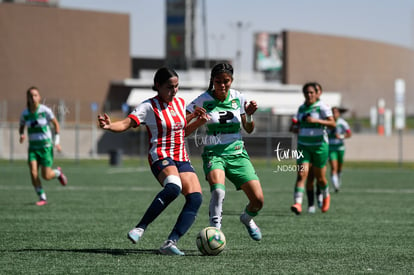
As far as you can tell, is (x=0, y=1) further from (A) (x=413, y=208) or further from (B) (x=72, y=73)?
(A) (x=413, y=208)

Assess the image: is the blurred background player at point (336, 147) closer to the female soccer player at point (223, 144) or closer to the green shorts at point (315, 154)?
the green shorts at point (315, 154)

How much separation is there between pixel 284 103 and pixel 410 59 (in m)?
58.6

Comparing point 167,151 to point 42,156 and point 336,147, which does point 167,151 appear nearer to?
point 42,156

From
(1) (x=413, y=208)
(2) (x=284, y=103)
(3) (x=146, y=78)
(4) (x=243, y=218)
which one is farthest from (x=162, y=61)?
(4) (x=243, y=218)

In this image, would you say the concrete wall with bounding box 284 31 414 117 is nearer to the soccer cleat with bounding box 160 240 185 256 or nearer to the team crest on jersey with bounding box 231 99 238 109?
the team crest on jersey with bounding box 231 99 238 109

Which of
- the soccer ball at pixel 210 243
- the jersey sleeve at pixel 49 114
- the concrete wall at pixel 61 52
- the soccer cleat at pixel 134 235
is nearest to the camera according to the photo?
the soccer cleat at pixel 134 235

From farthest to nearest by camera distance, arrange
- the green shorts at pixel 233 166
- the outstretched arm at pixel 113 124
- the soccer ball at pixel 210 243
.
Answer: the green shorts at pixel 233 166 < the soccer ball at pixel 210 243 < the outstretched arm at pixel 113 124

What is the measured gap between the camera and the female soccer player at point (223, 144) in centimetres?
899

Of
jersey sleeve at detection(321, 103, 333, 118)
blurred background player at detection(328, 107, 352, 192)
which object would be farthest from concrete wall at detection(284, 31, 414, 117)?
jersey sleeve at detection(321, 103, 333, 118)

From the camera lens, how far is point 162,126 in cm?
857

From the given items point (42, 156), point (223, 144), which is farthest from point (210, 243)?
point (42, 156)

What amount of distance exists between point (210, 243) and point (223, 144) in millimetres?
1250

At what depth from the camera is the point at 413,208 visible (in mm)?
14992

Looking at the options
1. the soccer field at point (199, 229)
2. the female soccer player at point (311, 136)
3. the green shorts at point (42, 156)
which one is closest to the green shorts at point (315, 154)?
the female soccer player at point (311, 136)
